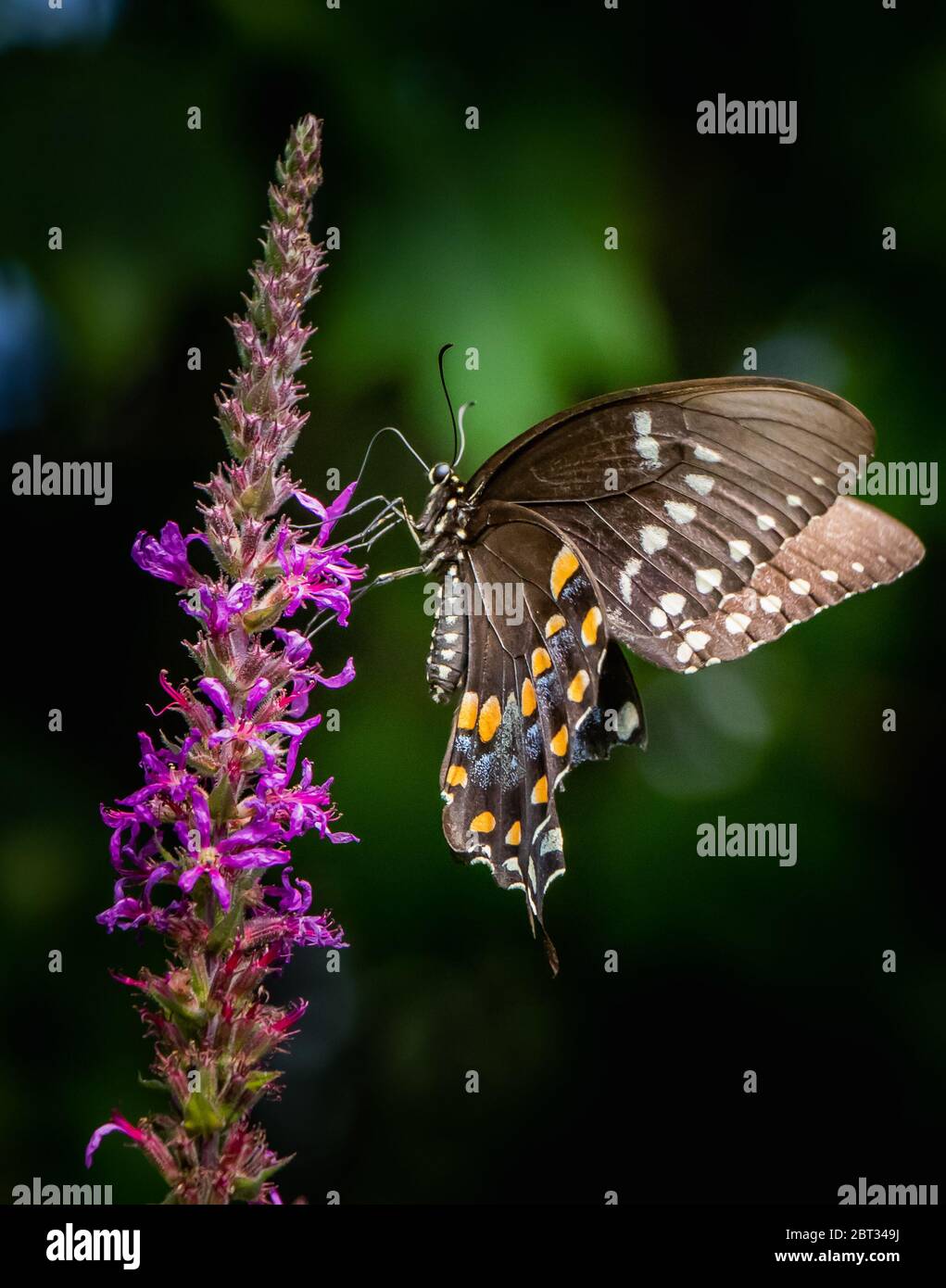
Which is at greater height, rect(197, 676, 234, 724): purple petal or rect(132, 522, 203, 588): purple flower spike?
rect(132, 522, 203, 588): purple flower spike

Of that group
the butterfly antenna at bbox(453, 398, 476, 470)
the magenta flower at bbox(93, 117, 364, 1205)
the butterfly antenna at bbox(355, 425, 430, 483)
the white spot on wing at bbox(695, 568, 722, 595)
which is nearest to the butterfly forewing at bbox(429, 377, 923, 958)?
the white spot on wing at bbox(695, 568, 722, 595)

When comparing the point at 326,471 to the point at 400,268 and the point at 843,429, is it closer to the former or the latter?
the point at 400,268

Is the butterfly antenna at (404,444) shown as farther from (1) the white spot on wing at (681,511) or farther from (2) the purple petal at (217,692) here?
(2) the purple petal at (217,692)

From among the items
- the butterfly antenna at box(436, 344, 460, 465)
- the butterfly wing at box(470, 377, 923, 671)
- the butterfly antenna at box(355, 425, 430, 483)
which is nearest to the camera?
the butterfly wing at box(470, 377, 923, 671)

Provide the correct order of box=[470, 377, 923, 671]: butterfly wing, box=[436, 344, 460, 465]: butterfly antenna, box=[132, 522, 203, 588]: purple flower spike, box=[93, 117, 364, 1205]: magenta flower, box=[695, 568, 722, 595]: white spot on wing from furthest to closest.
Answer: box=[436, 344, 460, 465]: butterfly antenna < box=[695, 568, 722, 595]: white spot on wing < box=[470, 377, 923, 671]: butterfly wing < box=[132, 522, 203, 588]: purple flower spike < box=[93, 117, 364, 1205]: magenta flower

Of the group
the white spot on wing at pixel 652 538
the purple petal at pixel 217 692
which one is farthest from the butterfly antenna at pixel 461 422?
the purple petal at pixel 217 692

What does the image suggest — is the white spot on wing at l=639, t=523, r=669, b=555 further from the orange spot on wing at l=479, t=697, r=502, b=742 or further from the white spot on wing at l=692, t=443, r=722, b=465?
the orange spot on wing at l=479, t=697, r=502, b=742

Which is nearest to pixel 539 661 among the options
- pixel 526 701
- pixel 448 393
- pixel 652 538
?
pixel 526 701

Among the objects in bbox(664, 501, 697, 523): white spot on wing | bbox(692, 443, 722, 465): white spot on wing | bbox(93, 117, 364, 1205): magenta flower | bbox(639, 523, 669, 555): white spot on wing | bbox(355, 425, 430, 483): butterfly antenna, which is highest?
bbox(355, 425, 430, 483): butterfly antenna
